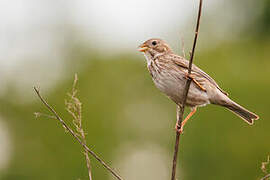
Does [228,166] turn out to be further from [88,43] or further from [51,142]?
[88,43]

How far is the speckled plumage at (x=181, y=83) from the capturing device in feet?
24.6

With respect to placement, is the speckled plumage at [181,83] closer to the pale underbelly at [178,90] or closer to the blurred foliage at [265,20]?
the pale underbelly at [178,90]

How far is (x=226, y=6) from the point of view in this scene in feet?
105

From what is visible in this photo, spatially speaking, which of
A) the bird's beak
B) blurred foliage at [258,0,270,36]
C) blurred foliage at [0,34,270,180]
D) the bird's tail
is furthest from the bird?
blurred foliage at [258,0,270,36]

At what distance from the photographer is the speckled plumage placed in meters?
7.50

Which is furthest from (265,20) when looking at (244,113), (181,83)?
(181,83)

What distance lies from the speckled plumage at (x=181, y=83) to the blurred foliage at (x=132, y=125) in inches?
407

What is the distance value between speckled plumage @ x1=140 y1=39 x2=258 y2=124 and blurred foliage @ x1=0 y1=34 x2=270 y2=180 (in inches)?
407

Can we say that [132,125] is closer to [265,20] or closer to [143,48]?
[143,48]

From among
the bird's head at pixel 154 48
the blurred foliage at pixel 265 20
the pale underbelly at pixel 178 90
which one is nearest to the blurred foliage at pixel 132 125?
the bird's head at pixel 154 48

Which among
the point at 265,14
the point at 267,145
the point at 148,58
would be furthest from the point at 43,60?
the point at 265,14

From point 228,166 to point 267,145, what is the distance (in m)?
1.39

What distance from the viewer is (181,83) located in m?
7.49

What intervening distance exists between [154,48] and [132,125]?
12.8 m
